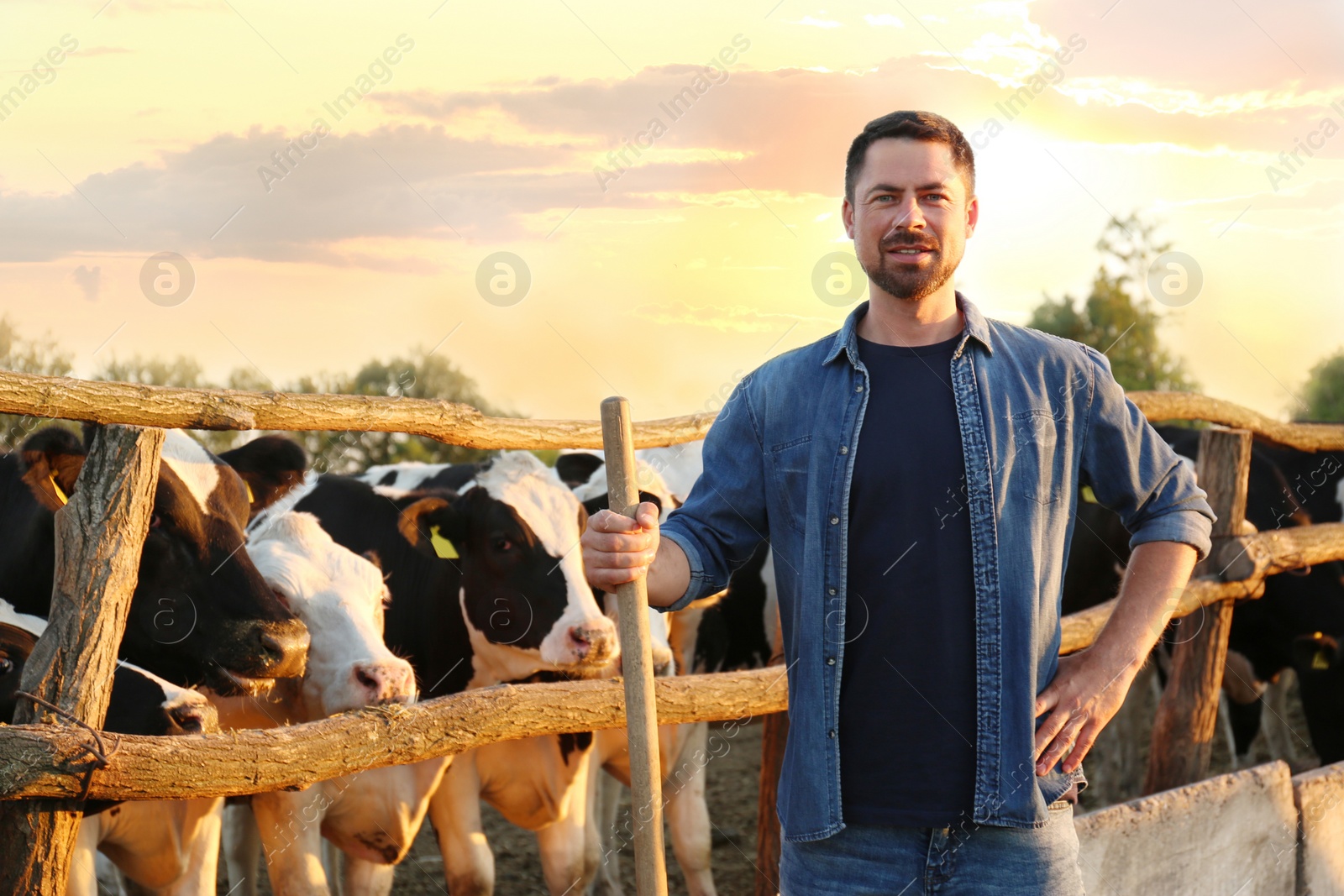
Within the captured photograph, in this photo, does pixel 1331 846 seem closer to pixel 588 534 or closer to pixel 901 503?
pixel 901 503

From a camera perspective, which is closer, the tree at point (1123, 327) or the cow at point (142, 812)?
the cow at point (142, 812)

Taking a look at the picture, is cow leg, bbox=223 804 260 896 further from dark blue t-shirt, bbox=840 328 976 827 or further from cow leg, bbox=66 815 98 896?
dark blue t-shirt, bbox=840 328 976 827

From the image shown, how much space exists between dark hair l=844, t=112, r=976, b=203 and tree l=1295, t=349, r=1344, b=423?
22443 mm

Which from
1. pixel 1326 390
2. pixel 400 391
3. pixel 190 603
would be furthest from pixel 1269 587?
pixel 1326 390

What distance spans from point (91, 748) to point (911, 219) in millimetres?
2013

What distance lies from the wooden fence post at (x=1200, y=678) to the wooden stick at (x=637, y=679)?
3.91 metres

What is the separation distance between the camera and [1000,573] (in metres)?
2.13

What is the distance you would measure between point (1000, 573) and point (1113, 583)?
5329 millimetres

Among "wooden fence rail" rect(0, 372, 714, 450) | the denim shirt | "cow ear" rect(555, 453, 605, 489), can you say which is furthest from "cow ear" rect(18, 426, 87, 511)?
"cow ear" rect(555, 453, 605, 489)

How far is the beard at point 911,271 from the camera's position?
218cm

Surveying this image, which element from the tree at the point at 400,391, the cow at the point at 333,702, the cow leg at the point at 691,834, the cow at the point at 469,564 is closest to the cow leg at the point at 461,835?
the cow at the point at 469,564

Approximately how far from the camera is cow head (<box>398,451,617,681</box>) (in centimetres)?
435

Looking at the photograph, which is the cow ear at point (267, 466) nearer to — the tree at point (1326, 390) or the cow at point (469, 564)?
the cow at point (469, 564)

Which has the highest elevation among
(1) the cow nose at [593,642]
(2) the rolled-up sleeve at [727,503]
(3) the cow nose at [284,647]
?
(2) the rolled-up sleeve at [727,503]
